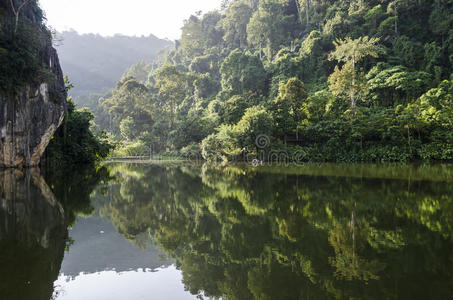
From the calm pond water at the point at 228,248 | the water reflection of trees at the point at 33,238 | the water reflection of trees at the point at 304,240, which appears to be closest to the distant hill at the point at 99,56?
the water reflection of trees at the point at 33,238

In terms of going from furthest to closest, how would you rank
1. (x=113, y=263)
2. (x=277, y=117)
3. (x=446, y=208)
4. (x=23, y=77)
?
(x=277, y=117)
(x=23, y=77)
(x=446, y=208)
(x=113, y=263)

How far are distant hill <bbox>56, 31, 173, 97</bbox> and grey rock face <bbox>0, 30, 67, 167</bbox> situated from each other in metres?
78.8

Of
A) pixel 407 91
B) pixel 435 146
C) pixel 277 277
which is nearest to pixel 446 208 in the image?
pixel 277 277

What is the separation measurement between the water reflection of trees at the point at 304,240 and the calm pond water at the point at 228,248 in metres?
0.02

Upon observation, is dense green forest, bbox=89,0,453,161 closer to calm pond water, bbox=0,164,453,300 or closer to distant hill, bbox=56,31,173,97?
calm pond water, bbox=0,164,453,300

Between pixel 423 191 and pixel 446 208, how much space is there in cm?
238

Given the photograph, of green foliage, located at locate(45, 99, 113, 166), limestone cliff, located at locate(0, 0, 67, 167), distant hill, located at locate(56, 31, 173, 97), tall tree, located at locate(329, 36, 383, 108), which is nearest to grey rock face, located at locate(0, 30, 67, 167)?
limestone cliff, located at locate(0, 0, 67, 167)

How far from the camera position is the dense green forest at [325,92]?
22.7 metres

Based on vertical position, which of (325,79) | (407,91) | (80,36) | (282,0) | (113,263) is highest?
(80,36)

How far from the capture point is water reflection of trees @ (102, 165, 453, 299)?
2.93 metres

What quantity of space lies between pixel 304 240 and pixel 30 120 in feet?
60.5

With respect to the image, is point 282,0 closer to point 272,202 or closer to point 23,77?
point 23,77

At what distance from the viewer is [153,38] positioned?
471ft

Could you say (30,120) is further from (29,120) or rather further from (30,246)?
(30,246)
